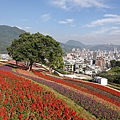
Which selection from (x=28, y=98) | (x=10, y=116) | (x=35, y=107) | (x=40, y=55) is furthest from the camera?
(x=40, y=55)

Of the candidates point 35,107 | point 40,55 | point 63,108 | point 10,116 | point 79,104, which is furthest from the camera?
point 40,55

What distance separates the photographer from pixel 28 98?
921 cm

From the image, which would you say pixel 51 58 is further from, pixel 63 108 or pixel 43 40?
pixel 63 108

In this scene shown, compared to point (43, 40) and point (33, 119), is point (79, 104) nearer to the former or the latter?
point (33, 119)

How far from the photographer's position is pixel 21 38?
40562 millimetres

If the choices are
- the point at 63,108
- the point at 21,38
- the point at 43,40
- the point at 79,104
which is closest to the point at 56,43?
the point at 43,40

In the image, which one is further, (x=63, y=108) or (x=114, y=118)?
(x=114, y=118)

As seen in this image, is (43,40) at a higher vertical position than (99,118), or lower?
higher

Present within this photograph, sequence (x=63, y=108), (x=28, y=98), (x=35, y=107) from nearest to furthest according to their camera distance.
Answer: (x=35, y=107)
(x=63, y=108)
(x=28, y=98)

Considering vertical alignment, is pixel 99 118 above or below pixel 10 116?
below

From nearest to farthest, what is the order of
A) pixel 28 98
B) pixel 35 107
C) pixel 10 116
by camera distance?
pixel 10 116 < pixel 35 107 < pixel 28 98

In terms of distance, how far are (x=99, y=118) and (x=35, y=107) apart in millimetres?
3378

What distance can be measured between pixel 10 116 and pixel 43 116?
3.57 feet

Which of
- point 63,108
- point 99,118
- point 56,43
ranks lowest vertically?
point 99,118
